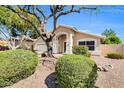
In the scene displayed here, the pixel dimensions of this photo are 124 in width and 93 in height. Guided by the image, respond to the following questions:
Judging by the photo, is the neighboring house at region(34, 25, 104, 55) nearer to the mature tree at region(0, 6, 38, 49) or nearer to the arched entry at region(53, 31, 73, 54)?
the arched entry at region(53, 31, 73, 54)

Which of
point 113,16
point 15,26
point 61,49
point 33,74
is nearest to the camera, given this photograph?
point 33,74

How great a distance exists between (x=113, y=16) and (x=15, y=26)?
14.2m

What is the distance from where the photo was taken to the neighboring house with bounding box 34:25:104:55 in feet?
73.5

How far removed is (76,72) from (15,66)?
2.55m

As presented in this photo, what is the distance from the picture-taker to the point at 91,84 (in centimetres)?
802

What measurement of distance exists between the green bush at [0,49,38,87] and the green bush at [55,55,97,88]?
1.76m

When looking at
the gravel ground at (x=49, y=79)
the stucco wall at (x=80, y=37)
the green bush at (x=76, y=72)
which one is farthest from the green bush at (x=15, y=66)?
the stucco wall at (x=80, y=37)

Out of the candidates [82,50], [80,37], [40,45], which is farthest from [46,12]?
[40,45]

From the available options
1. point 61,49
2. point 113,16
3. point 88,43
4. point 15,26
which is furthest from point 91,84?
point 15,26

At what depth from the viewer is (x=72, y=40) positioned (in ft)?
77.5

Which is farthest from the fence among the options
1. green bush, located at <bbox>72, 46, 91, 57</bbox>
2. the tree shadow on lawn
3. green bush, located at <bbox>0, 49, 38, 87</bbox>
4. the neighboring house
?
green bush, located at <bbox>0, 49, 38, 87</bbox>

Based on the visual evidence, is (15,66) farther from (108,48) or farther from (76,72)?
(108,48)
